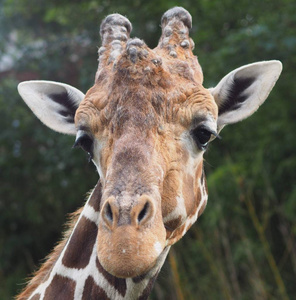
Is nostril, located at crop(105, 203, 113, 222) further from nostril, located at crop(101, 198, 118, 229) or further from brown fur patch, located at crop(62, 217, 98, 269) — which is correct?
brown fur patch, located at crop(62, 217, 98, 269)

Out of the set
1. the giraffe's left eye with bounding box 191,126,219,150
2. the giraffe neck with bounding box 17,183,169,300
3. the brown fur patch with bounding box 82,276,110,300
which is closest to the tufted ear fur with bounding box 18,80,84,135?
the giraffe neck with bounding box 17,183,169,300

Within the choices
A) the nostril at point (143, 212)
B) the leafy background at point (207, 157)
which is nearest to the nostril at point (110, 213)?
the nostril at point (143, 212)

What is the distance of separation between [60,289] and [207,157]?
7.71 meters

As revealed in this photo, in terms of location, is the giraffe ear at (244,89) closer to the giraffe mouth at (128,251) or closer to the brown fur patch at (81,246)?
the brown fur patch at (81,246)

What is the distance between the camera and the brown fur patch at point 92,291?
3.47 m

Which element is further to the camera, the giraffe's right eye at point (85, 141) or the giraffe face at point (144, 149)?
the giraffe's right eye at point (85, 141)

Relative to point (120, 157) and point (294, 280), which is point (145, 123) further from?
point (294, 280)

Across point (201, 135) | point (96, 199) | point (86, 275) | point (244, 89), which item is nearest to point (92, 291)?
point (86, 275)

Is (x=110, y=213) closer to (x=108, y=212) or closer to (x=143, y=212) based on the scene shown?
(x=108, y=212)

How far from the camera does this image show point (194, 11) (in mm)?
10750

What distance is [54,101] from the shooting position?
4188 millimetres

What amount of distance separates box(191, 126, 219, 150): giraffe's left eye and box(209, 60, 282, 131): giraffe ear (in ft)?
1.46

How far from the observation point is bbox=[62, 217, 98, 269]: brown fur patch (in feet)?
11.8

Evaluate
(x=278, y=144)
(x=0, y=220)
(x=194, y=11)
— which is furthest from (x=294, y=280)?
(x=0, y=220)
